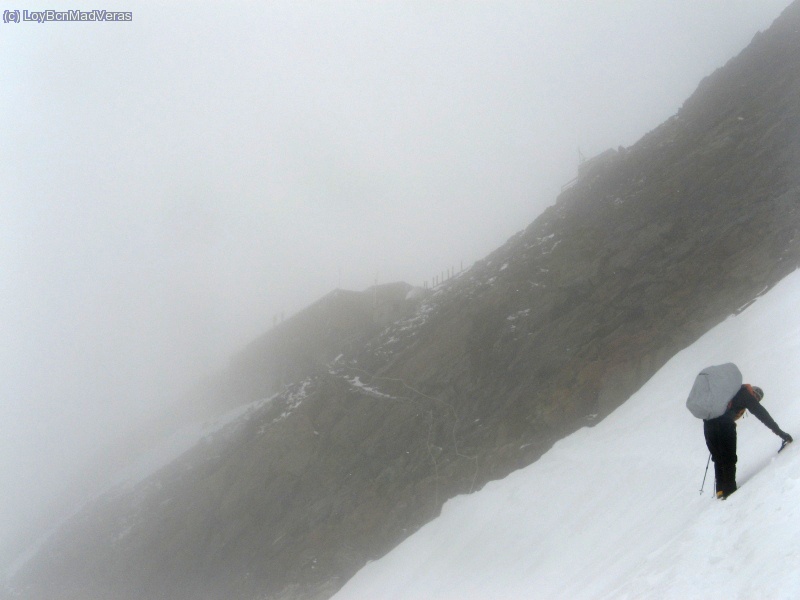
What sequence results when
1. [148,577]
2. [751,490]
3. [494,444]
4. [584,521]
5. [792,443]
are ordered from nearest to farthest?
[751,490]
[792,443]
[584,521]
[494,444]
[148,577]

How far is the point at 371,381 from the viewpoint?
3072 centimetres

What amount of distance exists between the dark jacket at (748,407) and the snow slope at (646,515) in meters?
0.39

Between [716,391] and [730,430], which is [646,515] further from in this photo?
[716,391]

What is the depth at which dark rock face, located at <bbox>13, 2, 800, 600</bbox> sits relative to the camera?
67.6 ft

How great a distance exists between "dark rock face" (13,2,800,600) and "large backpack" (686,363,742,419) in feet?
28.3

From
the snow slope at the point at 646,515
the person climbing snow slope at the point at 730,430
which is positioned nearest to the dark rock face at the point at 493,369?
the snow slope at the point at 646,515

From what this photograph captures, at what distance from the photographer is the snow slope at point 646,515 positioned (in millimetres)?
6102

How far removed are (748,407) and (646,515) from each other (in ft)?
14.2

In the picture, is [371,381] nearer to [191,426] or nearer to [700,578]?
[700,578]

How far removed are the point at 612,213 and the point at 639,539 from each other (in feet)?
74.5

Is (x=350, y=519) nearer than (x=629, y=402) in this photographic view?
No

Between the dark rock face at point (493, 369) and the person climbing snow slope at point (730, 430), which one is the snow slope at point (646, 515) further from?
the dark rock face at point (493, 369)

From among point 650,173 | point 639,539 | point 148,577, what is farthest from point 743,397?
point 148,577

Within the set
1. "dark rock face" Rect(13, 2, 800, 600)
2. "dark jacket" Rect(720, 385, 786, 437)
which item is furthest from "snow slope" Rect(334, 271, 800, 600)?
"dark rock face" Rect(13, 2, 800, 600)
